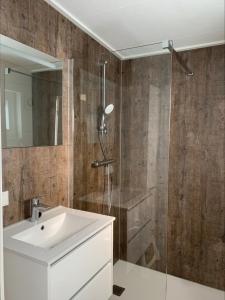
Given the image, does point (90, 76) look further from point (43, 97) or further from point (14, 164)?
point (14, 164)

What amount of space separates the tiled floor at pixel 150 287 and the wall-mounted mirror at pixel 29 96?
1427mm

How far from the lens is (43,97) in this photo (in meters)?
1.84

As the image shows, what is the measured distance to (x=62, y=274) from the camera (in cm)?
128

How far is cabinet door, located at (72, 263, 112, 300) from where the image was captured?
1477mm

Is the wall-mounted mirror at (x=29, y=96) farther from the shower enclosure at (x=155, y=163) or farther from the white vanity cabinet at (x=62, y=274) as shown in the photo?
the white vanity cabinet at (x=62, y=274)

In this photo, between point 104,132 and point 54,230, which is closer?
point 54,230

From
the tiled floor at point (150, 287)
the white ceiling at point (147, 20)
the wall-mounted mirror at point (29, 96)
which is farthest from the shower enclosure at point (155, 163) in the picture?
the wall-mounted mirror at point (29, 96)

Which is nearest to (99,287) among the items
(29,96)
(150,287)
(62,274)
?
(62,274)

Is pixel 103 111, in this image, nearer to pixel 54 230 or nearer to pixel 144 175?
pixel 144 175

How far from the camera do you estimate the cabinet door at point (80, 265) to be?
1246 mm

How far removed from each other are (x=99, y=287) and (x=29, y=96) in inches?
55.9

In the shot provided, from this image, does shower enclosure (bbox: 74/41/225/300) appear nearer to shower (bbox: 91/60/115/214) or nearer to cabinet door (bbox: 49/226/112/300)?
shower (bbox: 91/60/115/214)

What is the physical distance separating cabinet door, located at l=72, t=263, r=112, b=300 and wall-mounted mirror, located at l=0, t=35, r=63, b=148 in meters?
1.02

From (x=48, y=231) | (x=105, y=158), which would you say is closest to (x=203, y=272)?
(x=105, y=158)
